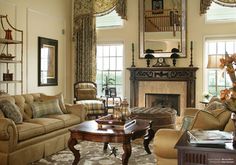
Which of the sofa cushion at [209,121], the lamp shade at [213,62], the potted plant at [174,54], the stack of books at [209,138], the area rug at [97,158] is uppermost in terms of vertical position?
the potted plant at [174,54]

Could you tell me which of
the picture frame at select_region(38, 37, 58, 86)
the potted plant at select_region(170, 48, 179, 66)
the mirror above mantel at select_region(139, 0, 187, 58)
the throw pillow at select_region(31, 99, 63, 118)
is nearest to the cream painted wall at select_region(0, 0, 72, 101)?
the picture frame at select_region(38, 37, 58, 86)

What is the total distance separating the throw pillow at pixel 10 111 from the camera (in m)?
4.33

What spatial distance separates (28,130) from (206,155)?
272 centimetres

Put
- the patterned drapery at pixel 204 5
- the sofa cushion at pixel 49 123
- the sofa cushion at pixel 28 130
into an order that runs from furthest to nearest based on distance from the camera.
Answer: the patterned drapery at pixel 204 5 < the sofa cushion at pixel 49 123 < the sofa cushion at pixel 28 130

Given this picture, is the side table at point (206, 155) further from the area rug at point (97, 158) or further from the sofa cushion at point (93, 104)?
the sofa cushion at point (93, 104)

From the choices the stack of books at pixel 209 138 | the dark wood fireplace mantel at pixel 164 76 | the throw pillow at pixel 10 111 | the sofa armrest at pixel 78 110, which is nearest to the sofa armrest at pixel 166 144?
the stack of books at pixel 209 138

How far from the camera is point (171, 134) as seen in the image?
3.07m

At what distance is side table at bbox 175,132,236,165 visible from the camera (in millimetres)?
2207

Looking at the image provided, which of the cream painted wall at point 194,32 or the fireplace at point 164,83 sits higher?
the cream painted wall at point 194,32

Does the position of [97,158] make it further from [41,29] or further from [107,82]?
[107,82]

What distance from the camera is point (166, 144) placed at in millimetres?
3000

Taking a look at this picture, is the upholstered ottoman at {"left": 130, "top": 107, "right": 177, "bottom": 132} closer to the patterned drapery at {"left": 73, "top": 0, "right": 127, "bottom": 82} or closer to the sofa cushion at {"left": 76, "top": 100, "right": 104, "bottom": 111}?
the sofa cushion at {"left": 76, "top": 100, "right": 104, "bottom": 111}

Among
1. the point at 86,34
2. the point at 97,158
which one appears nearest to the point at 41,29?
the point at 86,34

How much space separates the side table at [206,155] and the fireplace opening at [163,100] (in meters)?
5.48
